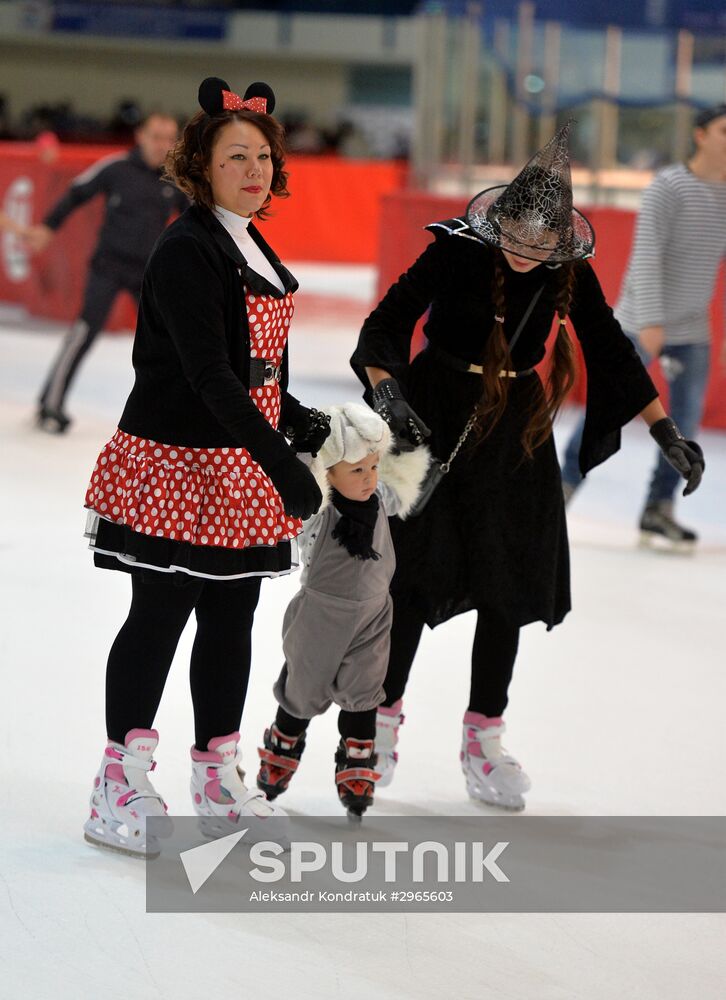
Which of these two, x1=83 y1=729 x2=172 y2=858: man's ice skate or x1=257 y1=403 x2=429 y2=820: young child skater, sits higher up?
x1=257 y1=403 x2=429 y2=820: young child skater

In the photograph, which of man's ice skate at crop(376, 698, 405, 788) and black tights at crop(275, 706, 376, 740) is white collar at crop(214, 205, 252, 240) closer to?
black tights at crop(275, 706, 376, 740)

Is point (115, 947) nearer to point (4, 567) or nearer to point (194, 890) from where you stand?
point (194, 890)

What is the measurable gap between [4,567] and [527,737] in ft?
5.70

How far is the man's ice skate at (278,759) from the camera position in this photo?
251 cm

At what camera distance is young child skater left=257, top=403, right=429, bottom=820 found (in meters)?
2.35

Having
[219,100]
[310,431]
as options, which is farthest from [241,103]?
[310,431]

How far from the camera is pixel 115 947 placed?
205cm

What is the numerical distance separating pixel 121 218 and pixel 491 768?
3725mm

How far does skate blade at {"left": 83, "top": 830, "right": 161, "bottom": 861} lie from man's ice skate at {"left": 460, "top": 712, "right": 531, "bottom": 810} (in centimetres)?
61

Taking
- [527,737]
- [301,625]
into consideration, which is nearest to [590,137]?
[527,737]

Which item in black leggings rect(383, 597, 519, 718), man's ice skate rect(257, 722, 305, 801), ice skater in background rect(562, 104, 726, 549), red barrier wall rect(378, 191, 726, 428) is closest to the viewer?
man's ice skate rect(257, 722, 305, 801)

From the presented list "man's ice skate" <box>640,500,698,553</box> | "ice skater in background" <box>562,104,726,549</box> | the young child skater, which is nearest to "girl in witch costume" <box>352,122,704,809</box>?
the young child skater

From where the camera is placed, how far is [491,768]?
265 cm

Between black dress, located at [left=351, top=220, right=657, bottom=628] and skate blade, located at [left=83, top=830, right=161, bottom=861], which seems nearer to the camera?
skate blade, located at [left=83, top=830, right=161, bottom=861]
